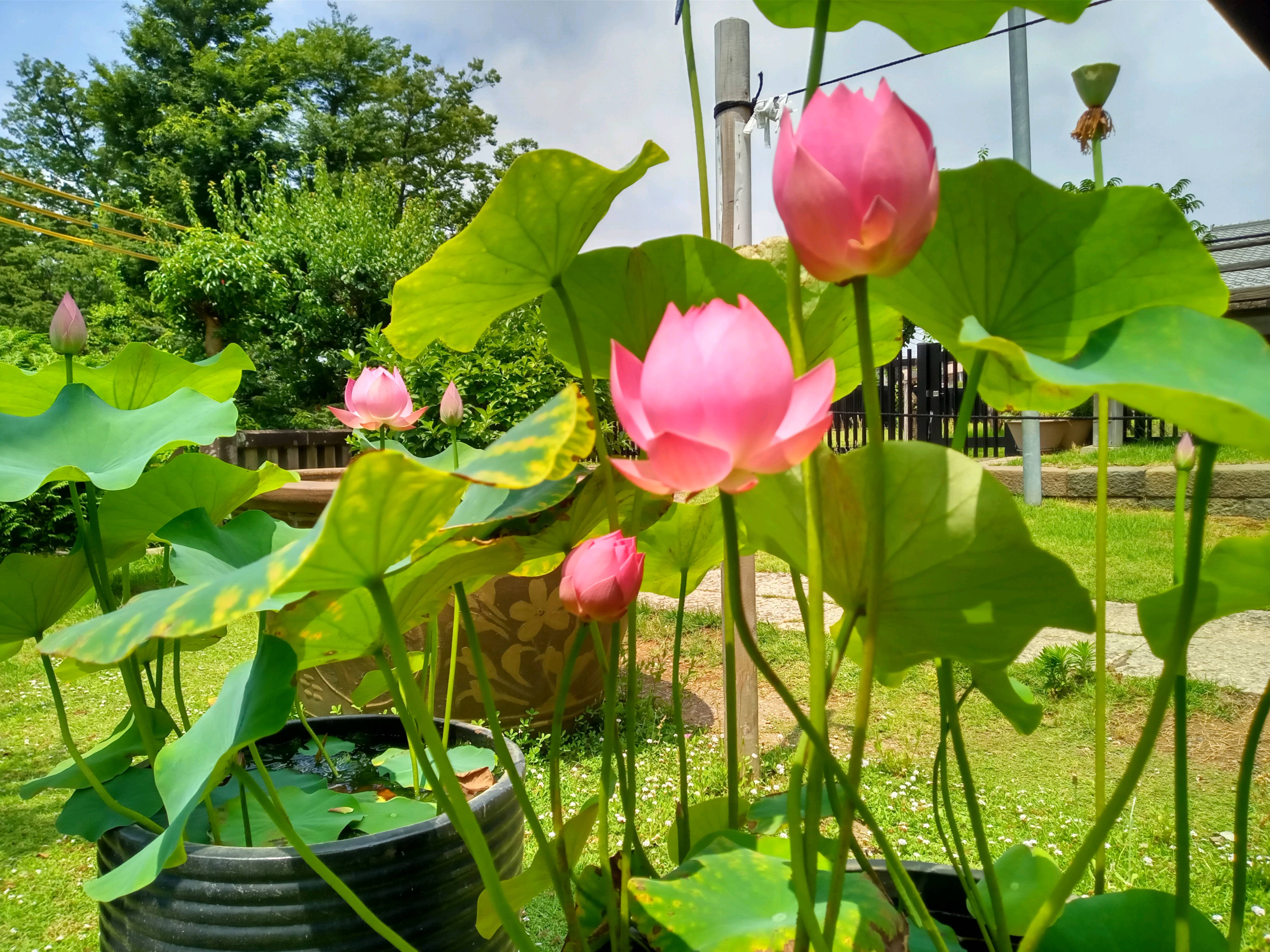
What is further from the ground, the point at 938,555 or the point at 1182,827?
the point at 938,555

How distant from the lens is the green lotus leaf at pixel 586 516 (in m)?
0.41

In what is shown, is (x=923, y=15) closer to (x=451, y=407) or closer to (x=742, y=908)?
(x=742, y=908)

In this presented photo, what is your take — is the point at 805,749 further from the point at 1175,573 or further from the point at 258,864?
the point at 258,864

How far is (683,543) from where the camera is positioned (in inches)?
20.5

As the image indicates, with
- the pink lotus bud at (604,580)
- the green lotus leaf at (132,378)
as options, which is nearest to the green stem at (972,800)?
the pink lotus bud at (604,580)

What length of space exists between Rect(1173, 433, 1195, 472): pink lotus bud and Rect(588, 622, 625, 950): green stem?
307 mm

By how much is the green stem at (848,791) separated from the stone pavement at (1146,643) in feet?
4.03

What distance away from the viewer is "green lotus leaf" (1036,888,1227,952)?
0.33 metres

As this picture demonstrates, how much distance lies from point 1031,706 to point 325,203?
6.75 meters

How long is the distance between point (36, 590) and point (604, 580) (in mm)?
472

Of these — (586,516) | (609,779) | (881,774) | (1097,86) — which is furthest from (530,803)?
(881,774)

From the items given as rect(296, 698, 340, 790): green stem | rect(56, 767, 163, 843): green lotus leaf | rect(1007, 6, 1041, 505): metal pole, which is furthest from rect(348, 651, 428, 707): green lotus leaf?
rect(1007, 6, 1041, 505): metal pole

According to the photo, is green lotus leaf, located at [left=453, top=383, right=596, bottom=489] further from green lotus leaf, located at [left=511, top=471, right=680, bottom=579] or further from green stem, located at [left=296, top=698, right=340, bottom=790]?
green stem, located at [left=296, top=698, right=340, bottom=790]

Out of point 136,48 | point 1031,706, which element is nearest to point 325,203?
→ point 1031,706
